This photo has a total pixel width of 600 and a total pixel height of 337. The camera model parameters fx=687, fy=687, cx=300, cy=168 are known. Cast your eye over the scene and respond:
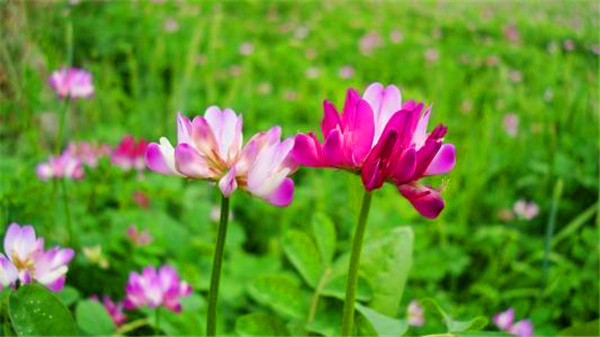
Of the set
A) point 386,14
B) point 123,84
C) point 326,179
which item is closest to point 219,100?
point 123,84

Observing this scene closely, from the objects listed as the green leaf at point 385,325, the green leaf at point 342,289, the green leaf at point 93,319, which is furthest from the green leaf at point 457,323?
the green leaf at point 93,319

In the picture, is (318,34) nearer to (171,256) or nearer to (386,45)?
(386,45)

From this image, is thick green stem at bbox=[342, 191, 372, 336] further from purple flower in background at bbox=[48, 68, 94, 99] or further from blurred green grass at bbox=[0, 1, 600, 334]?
purple flower in background at bbox=[48, 68, 94, 99]

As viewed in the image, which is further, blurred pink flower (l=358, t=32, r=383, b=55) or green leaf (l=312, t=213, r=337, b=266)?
blurred pink flower (l=358, t=32, r=383, b=55)

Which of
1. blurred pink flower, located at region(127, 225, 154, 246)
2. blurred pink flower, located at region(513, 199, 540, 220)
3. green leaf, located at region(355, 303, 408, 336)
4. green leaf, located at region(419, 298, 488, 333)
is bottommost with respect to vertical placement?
blurred pink flower, located at region(513, 199, 540, 220)

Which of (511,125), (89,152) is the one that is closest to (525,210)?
(511,125)

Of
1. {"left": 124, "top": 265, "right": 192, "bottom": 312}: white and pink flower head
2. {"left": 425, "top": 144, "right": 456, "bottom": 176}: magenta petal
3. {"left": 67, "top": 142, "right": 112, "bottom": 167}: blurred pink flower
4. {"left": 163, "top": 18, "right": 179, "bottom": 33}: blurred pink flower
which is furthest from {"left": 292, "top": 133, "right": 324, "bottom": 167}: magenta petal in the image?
{"left": 163, "top": 18, "right": 179, "bottom": 33}: blurred pink flower
